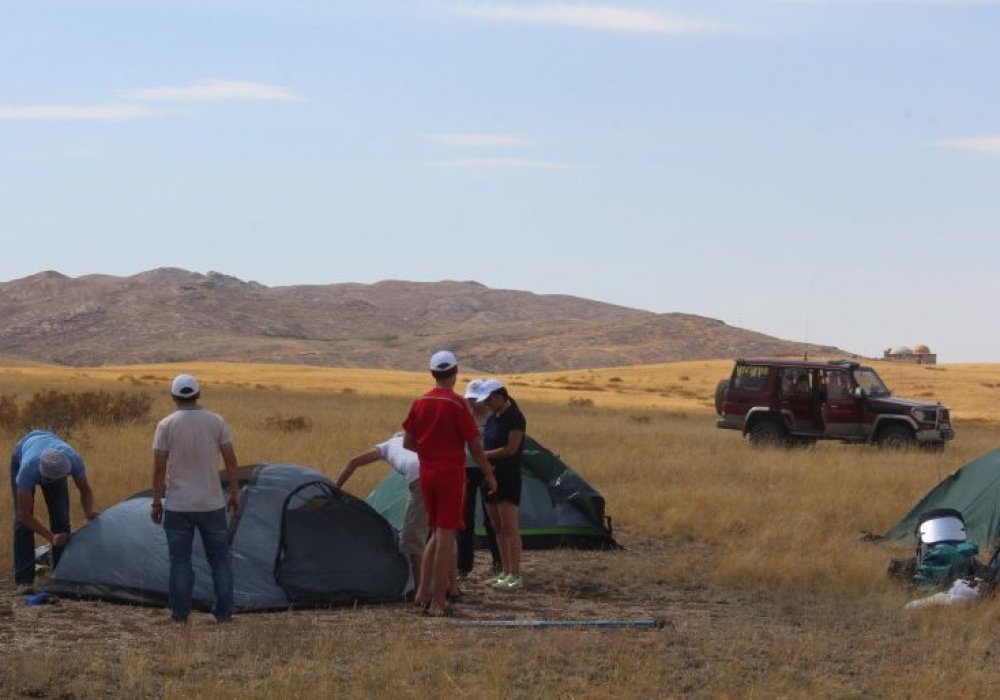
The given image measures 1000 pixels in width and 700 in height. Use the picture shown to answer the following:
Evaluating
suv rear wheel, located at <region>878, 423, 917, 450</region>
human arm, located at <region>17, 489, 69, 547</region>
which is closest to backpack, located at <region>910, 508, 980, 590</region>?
human arm, located at <region>17, 489, 69, 547</region>

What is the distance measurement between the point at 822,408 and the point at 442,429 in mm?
18080

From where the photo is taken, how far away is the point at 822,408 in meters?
27.5

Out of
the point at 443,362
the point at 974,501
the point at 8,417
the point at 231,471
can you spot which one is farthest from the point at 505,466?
the point at 8,417

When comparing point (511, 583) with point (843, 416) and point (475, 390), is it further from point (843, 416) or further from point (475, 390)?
point (843, 416)

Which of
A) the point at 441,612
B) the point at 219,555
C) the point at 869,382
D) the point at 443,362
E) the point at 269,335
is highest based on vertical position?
the point at 269,335

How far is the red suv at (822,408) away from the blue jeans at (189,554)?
736 inches

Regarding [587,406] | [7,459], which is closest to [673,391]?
[587,406]

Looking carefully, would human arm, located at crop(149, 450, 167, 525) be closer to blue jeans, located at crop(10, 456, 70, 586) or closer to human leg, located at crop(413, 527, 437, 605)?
blue jeans, located at crop(10, 456, 70, 586)

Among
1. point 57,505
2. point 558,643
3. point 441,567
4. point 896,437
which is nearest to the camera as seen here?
point 558,643

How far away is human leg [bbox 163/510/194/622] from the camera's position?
9.95 meters

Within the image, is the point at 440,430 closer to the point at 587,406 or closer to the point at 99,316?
the point at 587,406

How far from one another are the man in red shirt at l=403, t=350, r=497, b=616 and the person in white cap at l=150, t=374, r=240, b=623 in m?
1.32

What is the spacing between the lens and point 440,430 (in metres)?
10.5

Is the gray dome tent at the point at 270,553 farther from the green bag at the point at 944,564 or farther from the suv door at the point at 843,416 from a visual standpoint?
the suv door at the point at 843,416
